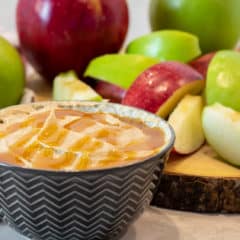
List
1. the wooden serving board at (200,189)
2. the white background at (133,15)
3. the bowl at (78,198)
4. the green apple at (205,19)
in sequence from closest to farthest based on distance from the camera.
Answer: the bowl at (78,198)
the wooden serving board at (200,189)
the green apple at (205,19)
the white background at (133,15)

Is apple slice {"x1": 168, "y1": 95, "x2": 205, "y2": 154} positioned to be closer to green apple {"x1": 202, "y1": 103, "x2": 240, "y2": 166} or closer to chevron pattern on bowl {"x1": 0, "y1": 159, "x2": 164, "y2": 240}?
green apple {"x1": 202, "y1": 103, "x2": 240, "y2": 166}

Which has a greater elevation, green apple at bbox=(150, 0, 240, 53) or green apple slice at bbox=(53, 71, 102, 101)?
green apple at bbox=(150, 0, 240, 53)

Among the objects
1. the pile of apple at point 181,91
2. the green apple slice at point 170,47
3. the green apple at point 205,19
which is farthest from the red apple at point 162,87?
the green apple at point 205,19

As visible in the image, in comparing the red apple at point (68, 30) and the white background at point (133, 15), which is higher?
the red apple at point (68, 30)

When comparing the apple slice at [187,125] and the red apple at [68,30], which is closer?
the apple slice at [187,125]

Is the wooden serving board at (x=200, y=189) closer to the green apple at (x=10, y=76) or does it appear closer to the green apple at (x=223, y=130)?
the green apple at (x=223, y=130)

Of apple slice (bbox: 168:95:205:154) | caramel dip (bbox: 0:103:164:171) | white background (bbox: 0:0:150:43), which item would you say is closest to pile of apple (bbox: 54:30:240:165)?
apple slice (bbox: 168:95:205:154)

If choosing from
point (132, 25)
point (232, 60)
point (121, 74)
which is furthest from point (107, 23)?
point (132, 25)
